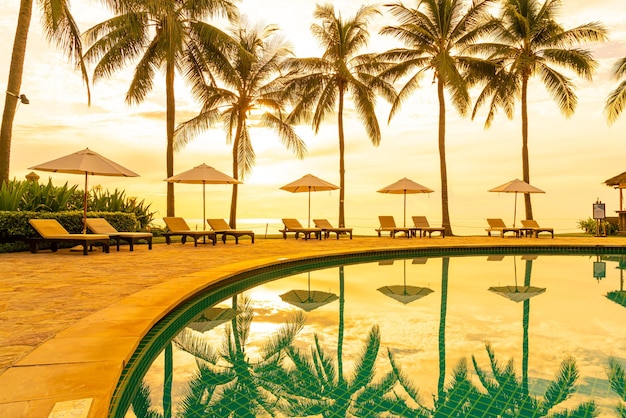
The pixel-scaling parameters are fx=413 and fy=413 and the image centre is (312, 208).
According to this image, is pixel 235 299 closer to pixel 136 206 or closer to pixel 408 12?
pixel 136 206

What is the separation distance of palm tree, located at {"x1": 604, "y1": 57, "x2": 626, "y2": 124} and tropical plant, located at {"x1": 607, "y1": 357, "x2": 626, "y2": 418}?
19.2 metres

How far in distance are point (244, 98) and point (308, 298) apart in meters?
15.0

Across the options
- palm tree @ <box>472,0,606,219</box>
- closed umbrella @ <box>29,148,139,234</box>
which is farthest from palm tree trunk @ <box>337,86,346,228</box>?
closed umbrella @ <box>29,148,139,234</box>

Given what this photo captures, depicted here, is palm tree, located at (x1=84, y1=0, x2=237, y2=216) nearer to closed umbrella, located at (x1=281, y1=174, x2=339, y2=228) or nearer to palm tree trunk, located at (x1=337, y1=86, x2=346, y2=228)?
closed umbrella, located at (x1=281, y1=174, x2=339, y2=228)

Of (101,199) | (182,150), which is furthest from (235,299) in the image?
(182,150)

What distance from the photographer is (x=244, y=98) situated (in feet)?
64.0

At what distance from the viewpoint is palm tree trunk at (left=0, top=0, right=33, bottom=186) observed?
1102 cm

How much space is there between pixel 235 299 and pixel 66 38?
10.8 meters

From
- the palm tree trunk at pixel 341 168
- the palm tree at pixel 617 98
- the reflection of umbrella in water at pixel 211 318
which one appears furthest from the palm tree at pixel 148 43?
the palm tree at pixel 617 98

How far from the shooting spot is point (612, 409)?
116 inches

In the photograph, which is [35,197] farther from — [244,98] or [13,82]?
[244,98]

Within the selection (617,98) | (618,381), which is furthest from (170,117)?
(617,98)

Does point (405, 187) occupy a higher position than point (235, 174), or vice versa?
point (235, 174)

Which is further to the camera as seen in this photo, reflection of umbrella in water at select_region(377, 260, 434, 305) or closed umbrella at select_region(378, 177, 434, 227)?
closed umbrella at select_region(378, 177, 434, 227)
